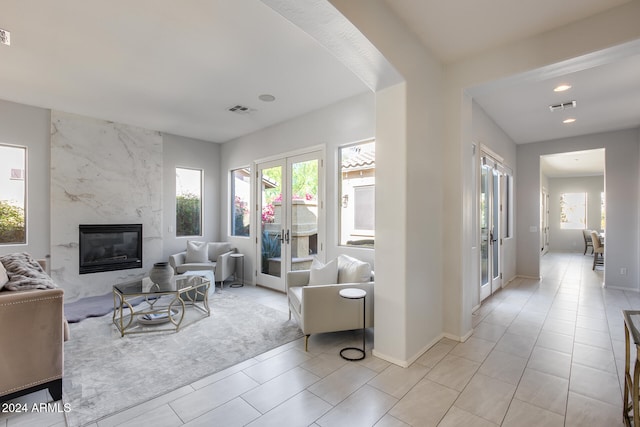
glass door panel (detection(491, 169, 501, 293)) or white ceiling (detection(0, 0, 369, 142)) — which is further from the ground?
white ceiling (detection(0, 0, 369, 142))

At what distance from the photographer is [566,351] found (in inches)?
113

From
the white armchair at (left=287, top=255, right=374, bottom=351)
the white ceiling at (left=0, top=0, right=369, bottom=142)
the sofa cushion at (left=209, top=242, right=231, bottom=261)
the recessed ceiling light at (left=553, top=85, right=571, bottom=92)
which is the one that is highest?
the white ceiling at (left=0, top=0, right=369, bottom=142)

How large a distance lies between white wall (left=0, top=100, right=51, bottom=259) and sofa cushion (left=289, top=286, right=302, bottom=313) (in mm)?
4156

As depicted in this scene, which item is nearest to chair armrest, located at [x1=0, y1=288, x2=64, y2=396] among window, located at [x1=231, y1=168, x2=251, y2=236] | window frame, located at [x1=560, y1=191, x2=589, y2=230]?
window, located at [x1=231, y1=168, x2=251, y2=236]

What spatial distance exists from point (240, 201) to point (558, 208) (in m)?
11.9

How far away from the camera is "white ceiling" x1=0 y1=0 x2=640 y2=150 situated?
235cm

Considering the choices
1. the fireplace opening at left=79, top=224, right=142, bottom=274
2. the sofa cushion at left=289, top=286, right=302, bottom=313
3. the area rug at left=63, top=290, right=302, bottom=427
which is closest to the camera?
the area rug at left=63, top=290, right=302, bottom=427

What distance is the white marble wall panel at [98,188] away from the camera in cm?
471

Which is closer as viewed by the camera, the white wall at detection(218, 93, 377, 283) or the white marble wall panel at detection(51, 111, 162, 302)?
the white wall at detection(218, 93, 377, 283)

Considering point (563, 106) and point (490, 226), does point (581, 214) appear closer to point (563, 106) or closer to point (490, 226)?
point (490, 226)

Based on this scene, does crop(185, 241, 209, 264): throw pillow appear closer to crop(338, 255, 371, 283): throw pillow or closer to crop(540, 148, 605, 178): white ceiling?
crop(338, 255, 371, 283): throw pillow

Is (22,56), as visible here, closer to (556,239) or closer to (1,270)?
(1,270)

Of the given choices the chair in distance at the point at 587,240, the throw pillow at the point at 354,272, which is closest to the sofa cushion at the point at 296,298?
the throw pillow at the point at 354,272

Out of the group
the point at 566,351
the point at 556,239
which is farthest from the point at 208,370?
the point at 556,239
